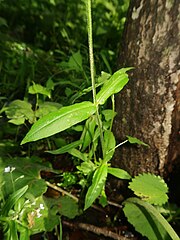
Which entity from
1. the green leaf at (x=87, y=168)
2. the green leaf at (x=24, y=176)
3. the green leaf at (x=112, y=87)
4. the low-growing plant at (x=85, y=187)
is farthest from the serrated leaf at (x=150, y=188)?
the green leaf at (x=112, y=87)

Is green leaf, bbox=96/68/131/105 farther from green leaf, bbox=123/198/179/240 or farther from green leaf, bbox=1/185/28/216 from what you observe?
green leaf, bbox=123/198/179/240

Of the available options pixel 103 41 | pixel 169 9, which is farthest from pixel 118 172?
pixel 103 41

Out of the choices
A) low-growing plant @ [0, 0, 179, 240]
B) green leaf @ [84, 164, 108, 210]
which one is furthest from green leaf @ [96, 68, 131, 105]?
green leaf @ [84, 164, 108, 210]

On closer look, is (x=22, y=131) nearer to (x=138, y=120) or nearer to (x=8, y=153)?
(x=8, y=153)

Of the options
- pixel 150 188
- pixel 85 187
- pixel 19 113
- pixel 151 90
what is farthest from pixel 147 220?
pixel 19 113

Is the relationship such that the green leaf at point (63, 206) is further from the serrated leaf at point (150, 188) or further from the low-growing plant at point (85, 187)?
the serrated leaf at point (150, 188)

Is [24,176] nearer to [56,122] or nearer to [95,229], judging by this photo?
[95,229]

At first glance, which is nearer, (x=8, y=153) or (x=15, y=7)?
(x=8, y=153)
